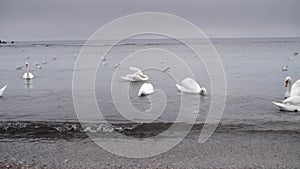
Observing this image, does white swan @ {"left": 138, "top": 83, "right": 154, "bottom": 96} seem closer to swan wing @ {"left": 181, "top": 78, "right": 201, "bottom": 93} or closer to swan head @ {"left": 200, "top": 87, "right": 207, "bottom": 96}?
swan wing @ {"left": 181, "top": 78, "right": 201, "bottom": 93}

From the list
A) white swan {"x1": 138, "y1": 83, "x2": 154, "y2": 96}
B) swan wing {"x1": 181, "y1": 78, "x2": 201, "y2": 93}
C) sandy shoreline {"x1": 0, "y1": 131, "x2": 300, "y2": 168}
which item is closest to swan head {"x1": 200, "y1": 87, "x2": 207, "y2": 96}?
swan wing {"x1": 181, "y1": 78, "x2": 201, "y2": 93}

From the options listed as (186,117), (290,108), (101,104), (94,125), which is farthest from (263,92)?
(94,125)

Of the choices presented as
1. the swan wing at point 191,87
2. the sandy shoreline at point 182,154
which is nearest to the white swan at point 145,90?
the swan wing at point 191,87

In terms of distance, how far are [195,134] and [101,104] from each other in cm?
535

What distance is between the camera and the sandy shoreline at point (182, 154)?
289 inches

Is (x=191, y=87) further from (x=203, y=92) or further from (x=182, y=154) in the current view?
(x=182, y=154)

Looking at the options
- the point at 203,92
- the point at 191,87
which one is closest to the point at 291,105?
the point at 203,92

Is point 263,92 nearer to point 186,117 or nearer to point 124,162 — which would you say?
point 186,117

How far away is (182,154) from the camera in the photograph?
8023 mm

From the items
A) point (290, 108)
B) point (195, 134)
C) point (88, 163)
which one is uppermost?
point (290, 108)

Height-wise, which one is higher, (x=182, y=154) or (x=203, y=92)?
(x=203, y=92)

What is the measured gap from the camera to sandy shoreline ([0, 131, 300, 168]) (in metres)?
7.34

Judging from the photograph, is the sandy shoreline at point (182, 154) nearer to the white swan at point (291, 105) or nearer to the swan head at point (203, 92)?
the white swan at point (291, 105)

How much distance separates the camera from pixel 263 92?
53.2 ft
